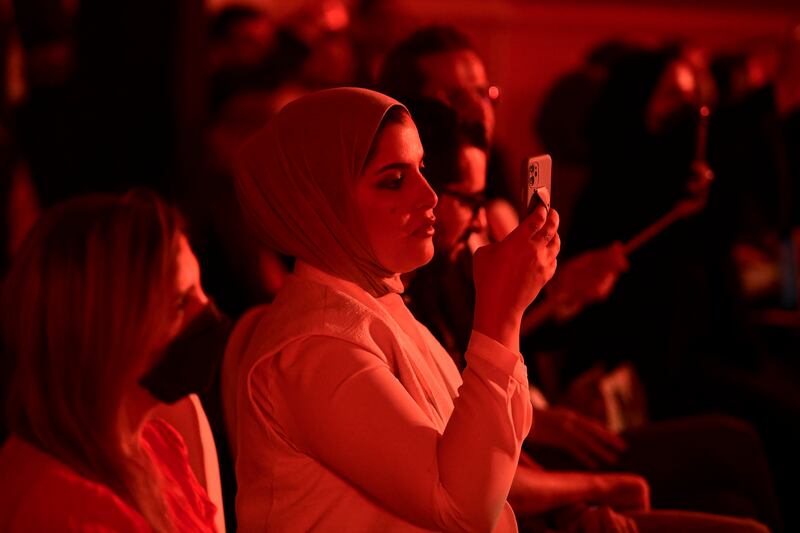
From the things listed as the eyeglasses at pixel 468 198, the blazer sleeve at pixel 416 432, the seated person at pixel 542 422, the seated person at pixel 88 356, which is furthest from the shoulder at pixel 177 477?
the eyeglasses at pixel 468 198

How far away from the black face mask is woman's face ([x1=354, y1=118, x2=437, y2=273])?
288 mm

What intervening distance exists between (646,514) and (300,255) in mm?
781

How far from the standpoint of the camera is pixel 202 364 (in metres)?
1.51

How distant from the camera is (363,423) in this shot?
1.24 meters

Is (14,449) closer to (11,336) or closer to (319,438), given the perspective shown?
(11,336)

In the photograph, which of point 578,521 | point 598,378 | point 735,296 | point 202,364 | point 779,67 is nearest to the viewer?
point 202,364

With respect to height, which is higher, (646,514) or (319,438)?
(319,438)

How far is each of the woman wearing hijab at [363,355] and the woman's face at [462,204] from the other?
272mm

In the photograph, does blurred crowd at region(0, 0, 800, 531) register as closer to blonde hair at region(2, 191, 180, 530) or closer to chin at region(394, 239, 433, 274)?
blonde hair at region(2, 191, 180, 530)

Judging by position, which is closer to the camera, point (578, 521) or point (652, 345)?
point (578, 521)

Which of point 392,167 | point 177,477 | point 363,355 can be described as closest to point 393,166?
point 392,167

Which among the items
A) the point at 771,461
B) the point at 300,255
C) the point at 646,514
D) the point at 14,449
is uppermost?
the point at 300,255

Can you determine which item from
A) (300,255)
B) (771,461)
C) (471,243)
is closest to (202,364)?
(300,255)

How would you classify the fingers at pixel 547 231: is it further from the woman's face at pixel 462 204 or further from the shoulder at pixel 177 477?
the shoulder at pixel 177 477
